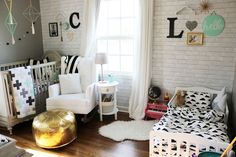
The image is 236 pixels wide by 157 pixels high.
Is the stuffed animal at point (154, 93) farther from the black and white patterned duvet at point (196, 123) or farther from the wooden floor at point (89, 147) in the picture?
the wooden floor at point (89, 147)

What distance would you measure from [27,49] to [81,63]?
1290 millimetres

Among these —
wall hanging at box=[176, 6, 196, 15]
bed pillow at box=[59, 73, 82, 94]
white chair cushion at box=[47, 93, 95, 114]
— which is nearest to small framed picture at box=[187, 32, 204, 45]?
wall hanging at box=[176, 6, 196, 15]

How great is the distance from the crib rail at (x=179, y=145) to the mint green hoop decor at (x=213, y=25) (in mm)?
1610

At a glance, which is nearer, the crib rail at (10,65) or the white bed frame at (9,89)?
the white bed frame at (9,89)

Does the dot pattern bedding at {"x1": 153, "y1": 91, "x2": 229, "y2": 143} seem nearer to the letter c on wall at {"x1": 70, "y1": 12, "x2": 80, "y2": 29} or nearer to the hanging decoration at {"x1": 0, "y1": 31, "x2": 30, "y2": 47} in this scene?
the letter c on wall at {"x1": 70, "y1": 12, "x2": 80, "y2": 29}

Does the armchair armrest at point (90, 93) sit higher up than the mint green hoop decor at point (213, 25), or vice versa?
the mint green hoop decor at point (213, 25)

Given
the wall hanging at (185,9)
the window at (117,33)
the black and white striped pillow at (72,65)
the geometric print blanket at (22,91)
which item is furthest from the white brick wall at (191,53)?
the geometric print blanket at (22,91)

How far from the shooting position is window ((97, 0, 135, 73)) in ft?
11.1

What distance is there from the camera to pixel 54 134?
242 centimetres

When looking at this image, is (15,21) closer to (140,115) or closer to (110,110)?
(110,110)

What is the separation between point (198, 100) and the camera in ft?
9.17

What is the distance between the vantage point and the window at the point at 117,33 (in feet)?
11.1

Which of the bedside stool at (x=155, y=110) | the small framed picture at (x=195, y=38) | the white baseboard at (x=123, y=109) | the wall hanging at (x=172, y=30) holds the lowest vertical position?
the white baseboard at (x=123, y=109)

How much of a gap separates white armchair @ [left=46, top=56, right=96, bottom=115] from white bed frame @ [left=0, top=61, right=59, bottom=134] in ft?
1.17
